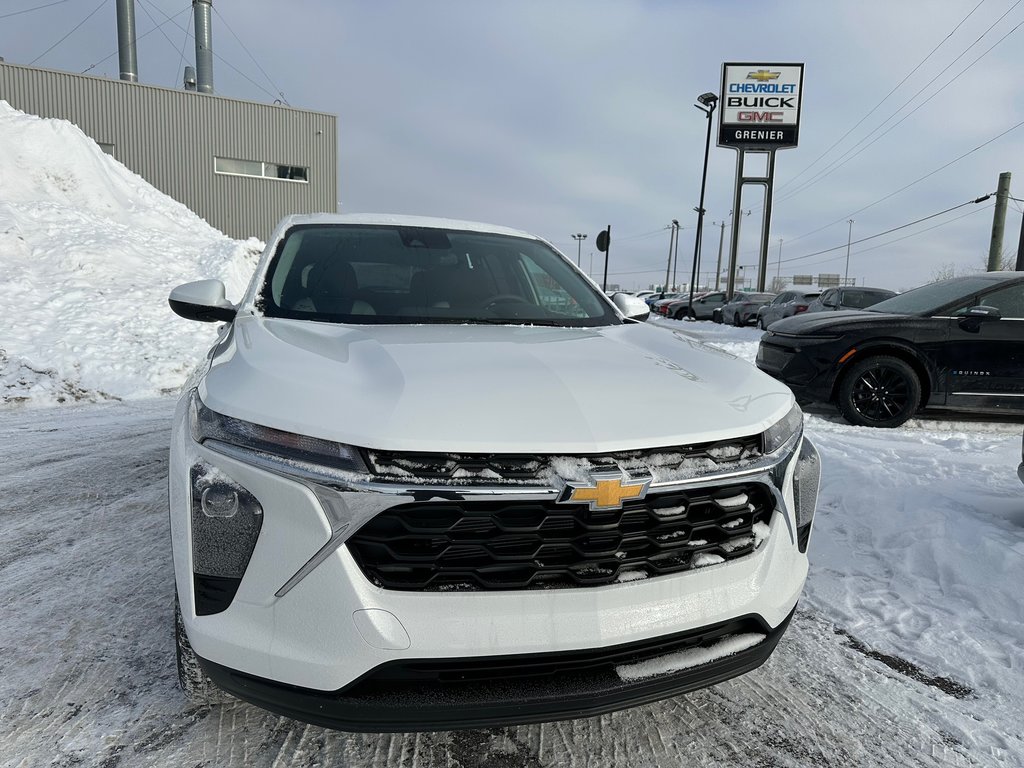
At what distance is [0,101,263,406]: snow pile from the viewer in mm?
6941

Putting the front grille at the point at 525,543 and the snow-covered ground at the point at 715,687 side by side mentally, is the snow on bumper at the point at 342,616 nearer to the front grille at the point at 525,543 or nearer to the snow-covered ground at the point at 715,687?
the front grille at the point at 525,543

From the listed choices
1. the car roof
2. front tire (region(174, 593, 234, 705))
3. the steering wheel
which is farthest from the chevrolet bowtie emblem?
the car roof

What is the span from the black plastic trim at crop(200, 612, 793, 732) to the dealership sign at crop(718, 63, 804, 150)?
32.9 m

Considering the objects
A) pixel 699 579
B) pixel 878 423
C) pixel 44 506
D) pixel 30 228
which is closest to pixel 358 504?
pixel 699 579

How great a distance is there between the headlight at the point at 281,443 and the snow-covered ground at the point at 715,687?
84cm

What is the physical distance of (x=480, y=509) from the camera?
138 cm

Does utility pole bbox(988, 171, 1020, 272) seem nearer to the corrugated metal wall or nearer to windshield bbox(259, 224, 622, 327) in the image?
the corrugated metal wall

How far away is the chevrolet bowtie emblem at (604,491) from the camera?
4.52 feet

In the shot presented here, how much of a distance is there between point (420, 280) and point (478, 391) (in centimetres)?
139

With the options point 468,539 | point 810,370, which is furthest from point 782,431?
point 810,370

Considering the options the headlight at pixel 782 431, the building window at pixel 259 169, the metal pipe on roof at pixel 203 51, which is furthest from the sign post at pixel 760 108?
the headlight at pixel 782 431

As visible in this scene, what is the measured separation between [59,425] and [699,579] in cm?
580

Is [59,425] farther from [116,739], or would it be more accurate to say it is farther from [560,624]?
[560,624]

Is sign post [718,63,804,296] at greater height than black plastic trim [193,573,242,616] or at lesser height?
greater
